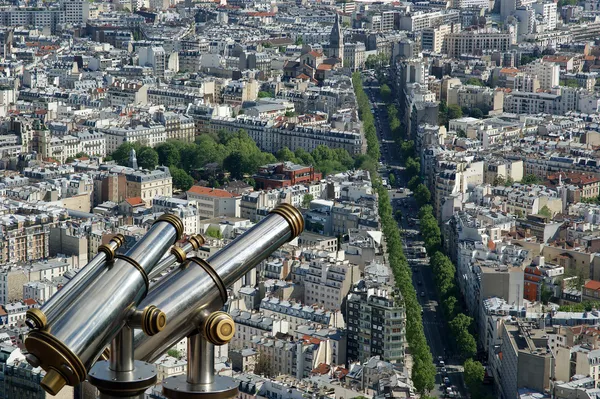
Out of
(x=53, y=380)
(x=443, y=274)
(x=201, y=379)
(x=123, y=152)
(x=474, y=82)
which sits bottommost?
(x=443, y=274)

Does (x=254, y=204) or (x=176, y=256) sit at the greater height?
(x=176, y=256)

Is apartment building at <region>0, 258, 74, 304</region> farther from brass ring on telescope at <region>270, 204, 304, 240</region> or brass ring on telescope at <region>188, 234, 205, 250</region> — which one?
brass ring on telescope at <region>270, 204, 304, 240</region>

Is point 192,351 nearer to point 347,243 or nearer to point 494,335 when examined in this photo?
point 494,335

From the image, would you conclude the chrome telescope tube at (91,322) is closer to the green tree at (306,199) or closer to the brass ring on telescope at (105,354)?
the brass ring on telescope at (105,354)

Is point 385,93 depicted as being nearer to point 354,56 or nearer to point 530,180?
point 354,56

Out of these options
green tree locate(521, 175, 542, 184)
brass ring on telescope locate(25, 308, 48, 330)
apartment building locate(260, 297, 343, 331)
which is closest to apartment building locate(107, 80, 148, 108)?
green tree locate(521, 175, 542, 184)

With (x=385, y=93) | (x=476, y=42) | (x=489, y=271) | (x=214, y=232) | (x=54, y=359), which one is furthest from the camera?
(x=476, y=42)

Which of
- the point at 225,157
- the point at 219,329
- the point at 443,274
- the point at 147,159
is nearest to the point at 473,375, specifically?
the point at 443,274
